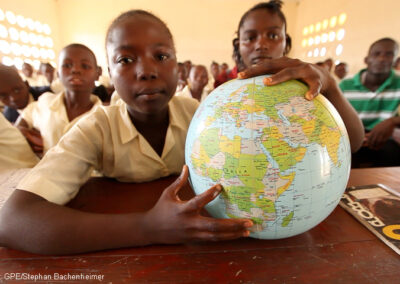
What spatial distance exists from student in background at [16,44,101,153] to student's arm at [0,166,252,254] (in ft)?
3.21

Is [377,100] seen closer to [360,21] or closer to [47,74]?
[360,21]

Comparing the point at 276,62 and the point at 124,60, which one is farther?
the point at 124,60

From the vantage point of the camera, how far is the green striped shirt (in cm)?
161

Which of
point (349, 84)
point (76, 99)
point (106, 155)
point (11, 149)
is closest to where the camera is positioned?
point (106, 155)

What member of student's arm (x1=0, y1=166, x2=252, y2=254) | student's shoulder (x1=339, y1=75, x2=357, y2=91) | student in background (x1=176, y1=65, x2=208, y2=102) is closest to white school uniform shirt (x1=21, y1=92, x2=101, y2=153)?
student's arm (x1=0, y1=166, x2=252, y2=254)

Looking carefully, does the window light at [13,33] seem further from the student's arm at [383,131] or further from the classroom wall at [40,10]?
the student's arm at [383,131]

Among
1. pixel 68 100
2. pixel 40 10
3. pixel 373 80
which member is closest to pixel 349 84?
pixel 373 80

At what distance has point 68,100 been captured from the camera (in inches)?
59.2

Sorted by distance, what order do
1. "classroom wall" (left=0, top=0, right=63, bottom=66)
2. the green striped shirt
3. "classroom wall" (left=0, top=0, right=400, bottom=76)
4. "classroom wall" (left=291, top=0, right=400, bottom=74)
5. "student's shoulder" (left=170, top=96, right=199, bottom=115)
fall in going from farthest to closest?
"classroom wall" (left=0, top=0, right=400, bottom=76) → "classroom wall" (left=0, top=0, right=63, bottom=66) → "classroom wall" (left=291, top=0, right=400, bottom=74) → the green striped shirt → "student's shoulder" (left=170, top=96, right=199, bottom=115)

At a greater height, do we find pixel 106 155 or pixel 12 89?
pixel 12 89

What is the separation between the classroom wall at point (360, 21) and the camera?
361 centimetres

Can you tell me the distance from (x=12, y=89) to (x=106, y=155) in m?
1.36

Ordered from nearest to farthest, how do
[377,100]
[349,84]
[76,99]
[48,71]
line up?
[76,99] < [377,100] < [349,84] < [48,71]

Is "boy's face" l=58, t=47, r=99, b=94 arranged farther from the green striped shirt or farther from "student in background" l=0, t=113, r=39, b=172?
the green striped shirt
